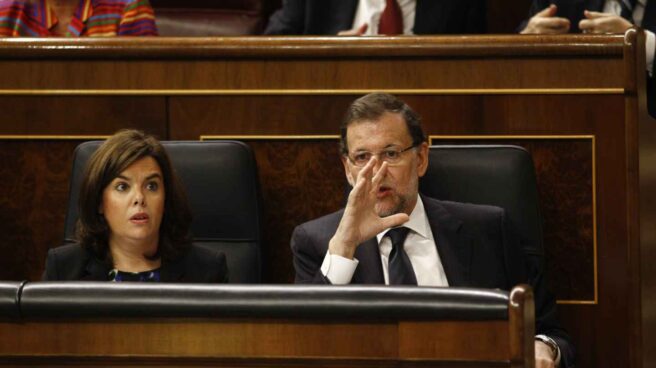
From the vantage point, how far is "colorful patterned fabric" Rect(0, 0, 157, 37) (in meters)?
2.16

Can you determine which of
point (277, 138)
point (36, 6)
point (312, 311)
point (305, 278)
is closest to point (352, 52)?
point (277, 138)

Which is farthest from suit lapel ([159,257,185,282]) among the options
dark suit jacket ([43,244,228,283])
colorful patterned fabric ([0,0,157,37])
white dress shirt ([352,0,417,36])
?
white dress shirt ([352,0,417,36])

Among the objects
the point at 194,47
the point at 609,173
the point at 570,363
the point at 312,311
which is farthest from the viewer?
the point at 194,47

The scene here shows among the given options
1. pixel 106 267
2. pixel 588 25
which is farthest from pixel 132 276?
pixel 588 25

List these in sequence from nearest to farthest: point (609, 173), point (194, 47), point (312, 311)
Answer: point (312, 311)
point (609, 173)
point (194, 47)

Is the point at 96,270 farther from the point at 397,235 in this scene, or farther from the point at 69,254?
the point at 397,235

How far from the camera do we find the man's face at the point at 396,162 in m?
1.55

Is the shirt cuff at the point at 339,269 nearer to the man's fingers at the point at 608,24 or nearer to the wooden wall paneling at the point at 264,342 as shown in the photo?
the wooden wall paneling at the point at 264,342

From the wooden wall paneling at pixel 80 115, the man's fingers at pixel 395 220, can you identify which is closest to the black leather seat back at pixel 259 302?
the man's fingers at pixel 395 220

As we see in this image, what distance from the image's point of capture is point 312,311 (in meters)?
0.96

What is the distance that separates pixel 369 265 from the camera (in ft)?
5.03

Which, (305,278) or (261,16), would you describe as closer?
(305,278)

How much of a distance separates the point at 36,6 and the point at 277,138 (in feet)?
2.12

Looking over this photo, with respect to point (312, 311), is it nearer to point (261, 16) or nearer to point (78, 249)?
point (78, 249)
